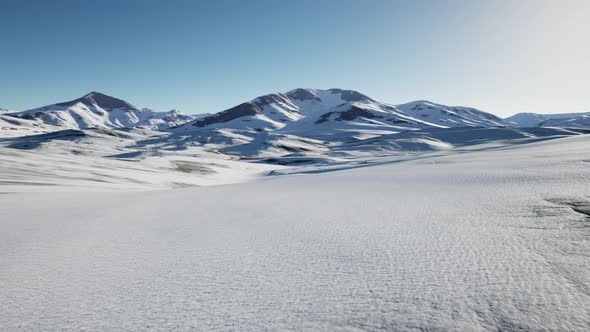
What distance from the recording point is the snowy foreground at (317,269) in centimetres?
247

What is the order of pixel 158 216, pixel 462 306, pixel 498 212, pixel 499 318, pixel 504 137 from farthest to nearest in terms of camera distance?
pixel 504 137
pixel 158 216
pixel 498 212
pixel 462 306
pixel 499 318

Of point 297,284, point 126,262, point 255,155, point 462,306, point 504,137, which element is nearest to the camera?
point 462,306

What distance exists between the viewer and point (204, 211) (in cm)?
755

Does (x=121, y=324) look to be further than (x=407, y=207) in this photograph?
No

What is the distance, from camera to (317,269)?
343 centimetres

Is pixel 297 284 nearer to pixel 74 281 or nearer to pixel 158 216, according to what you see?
pixel 74 281

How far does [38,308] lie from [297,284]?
250cm

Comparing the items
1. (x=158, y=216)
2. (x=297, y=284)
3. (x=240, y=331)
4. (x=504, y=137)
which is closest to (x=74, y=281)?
(x=240, y=331)

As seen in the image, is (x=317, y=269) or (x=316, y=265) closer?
(x=317, y=269)

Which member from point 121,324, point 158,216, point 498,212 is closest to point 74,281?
point 121,324

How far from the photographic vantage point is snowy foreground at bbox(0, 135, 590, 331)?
8.11 feet

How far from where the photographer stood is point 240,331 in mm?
2383

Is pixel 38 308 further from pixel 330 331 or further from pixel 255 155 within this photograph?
pixel 255 155

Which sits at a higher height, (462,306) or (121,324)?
(462,306)
